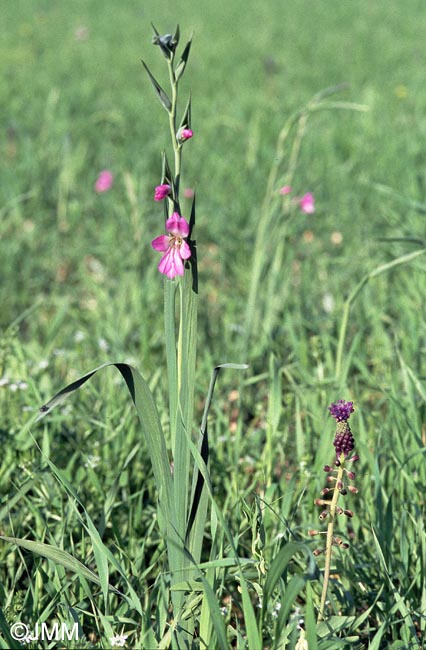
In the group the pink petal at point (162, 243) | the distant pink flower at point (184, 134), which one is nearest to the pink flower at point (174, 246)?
A: the pink petal at point (162, 243)

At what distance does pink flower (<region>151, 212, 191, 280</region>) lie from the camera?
1.14m

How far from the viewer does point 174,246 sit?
1181 mm

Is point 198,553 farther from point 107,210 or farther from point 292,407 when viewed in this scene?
point 107,210

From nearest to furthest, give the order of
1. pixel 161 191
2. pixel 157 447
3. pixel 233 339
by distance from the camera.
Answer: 1. pixel 161 191
2. pixel 157 447
3. pixel 233 339

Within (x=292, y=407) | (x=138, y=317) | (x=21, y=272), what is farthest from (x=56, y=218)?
(x=292, y=407)

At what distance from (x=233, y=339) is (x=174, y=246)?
156cm

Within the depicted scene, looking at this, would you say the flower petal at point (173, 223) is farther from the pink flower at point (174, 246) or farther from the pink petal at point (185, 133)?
the pink petal at point (185, 133)

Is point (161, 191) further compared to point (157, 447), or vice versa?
point (157, 447)

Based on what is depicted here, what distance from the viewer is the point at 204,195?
13.2ft

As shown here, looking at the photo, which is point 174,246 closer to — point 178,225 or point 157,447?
point 178,225

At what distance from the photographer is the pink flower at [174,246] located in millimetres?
1140

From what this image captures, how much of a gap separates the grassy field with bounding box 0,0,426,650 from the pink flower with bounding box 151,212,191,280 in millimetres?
364

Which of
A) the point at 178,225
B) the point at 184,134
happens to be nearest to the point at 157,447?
the point at 178,225

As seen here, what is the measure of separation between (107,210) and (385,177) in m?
1.49
